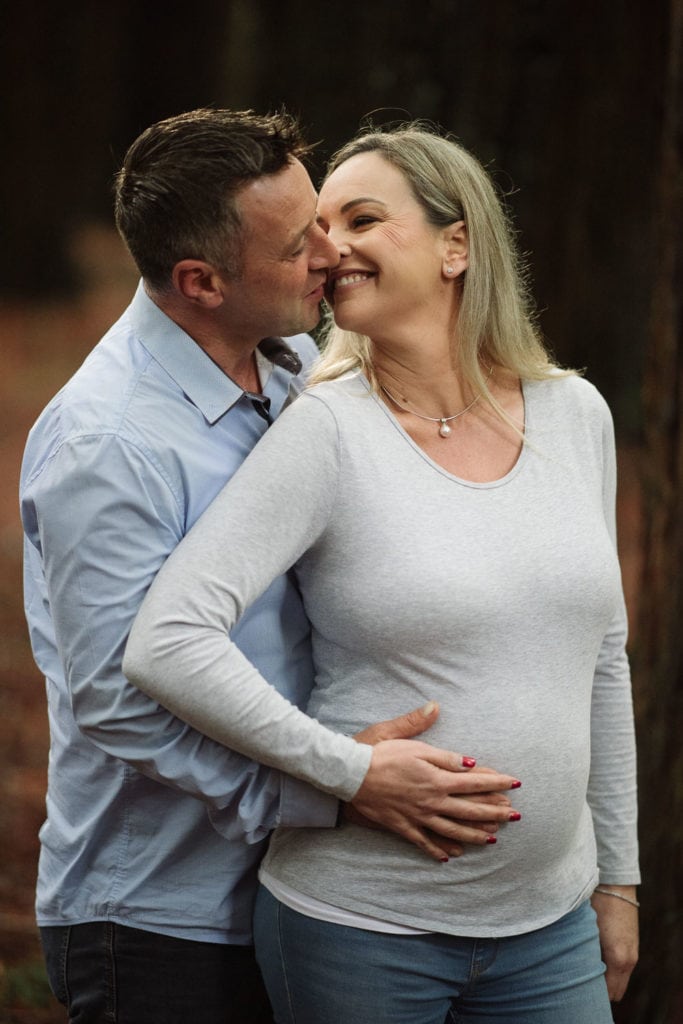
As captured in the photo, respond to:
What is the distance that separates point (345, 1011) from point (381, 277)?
1.17 metres

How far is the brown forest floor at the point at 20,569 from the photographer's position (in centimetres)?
385

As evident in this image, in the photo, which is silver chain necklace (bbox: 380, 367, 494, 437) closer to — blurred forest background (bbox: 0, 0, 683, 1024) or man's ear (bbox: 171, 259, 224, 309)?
man's ear (bbox: 171, 259, 224, 309)

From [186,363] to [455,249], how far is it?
1.68 ft

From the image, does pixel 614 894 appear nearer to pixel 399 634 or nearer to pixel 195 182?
pixel 399 634

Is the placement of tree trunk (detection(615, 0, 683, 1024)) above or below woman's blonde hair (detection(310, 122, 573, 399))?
below

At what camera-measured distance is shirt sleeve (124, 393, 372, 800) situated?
1.77m

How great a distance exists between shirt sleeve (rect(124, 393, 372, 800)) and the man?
2.7 inches

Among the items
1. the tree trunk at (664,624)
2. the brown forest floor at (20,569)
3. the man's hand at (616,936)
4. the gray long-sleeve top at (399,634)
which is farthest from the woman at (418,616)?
the brown forest floor at (20,569)

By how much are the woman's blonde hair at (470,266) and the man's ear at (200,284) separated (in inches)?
9.1

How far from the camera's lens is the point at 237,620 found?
1.82 metres

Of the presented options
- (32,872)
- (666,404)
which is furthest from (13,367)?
(666,404)

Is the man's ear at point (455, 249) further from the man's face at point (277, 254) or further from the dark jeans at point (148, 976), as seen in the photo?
the dark jeans at point (148, 976)

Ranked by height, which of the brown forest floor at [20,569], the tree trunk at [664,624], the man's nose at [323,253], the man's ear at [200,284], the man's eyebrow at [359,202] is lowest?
the brown forest floor at [20,569]

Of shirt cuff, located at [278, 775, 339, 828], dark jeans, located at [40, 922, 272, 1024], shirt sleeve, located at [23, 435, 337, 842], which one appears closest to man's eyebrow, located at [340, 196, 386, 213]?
shirt sleeve, located at [23, 435, 337, 842]
